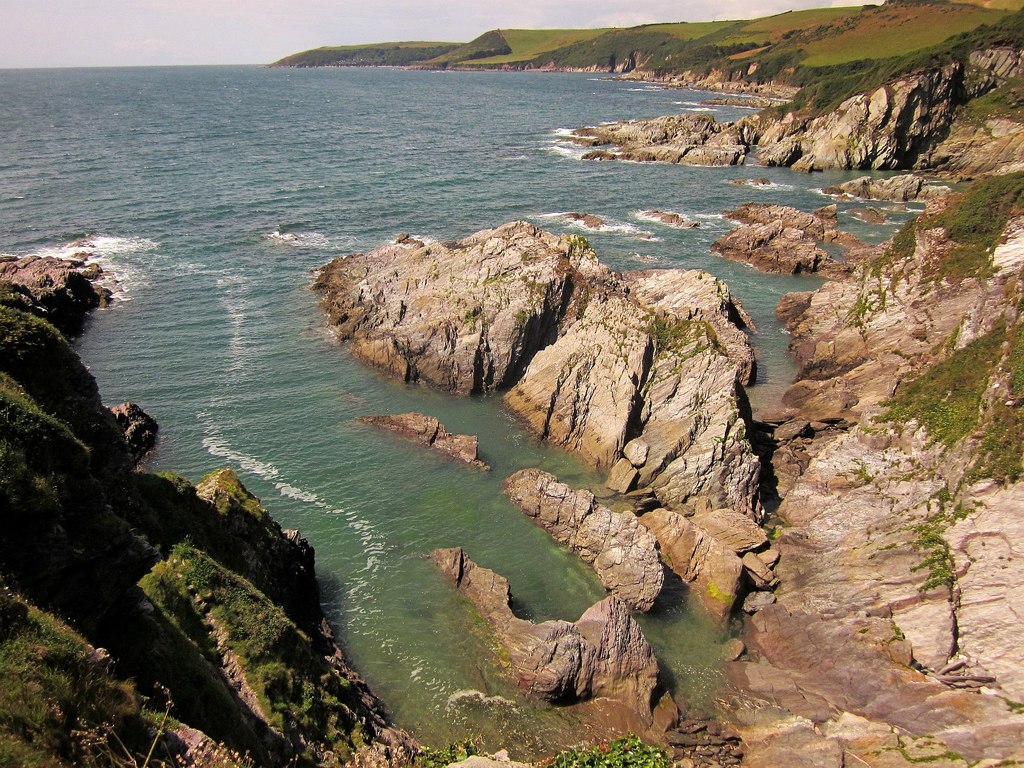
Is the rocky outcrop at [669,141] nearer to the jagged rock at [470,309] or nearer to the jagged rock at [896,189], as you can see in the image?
the jagged rock at [896,189]

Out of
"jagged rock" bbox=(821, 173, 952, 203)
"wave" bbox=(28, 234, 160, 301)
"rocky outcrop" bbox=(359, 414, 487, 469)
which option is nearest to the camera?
"rocky outcrop" bbox=(359, 414, 487, 469)

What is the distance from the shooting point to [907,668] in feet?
76.1

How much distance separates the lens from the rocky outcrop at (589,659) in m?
23.5

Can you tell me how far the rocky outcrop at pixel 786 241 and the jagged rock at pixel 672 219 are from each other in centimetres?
762

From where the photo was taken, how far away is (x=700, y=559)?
29.2 meters

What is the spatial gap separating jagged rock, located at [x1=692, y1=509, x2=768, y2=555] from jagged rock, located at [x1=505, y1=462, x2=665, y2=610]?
3890mm

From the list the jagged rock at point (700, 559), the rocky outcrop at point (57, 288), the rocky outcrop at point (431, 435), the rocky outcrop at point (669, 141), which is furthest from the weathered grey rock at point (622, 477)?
the rocky outcrop at point (669, 141)

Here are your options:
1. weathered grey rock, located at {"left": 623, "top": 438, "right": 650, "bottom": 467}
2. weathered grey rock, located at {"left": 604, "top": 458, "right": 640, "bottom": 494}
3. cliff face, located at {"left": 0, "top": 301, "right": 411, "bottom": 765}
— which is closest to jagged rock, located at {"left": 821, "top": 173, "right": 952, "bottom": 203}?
weathered grey rock, located at {"left": 623, "top": 438, "right": 650, "bottom": 467}

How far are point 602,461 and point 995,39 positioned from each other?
140m

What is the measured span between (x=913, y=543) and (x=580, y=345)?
21.1 m

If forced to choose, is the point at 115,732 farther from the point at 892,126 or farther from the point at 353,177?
the point at 892,126

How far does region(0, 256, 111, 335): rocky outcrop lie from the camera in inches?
1982

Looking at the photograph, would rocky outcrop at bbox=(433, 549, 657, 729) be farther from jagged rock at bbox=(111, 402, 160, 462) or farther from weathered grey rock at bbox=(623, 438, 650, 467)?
jagged rock at bbox=(111, 402, 160, 462)

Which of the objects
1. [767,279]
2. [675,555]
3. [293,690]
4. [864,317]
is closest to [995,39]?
[767,279]
